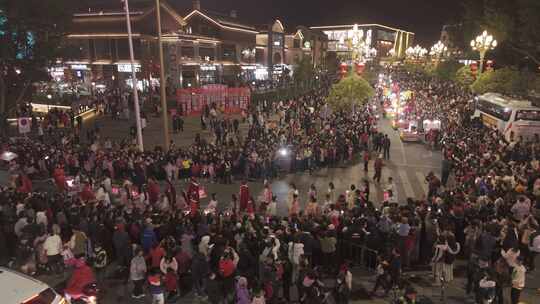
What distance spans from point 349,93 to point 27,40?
21523mm

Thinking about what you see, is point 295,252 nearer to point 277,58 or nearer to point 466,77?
point 466,77

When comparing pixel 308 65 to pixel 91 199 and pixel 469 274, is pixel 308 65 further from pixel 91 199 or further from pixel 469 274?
pixel 469 274

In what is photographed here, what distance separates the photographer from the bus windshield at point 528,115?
22.6m

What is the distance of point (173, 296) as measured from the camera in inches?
351

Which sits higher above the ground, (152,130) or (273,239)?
(273,239)

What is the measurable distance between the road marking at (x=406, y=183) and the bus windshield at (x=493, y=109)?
345 inches

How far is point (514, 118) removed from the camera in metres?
23.0

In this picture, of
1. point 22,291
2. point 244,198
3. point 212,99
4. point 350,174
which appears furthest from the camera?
point 212,99

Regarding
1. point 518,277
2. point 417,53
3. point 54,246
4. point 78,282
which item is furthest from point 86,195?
point 417,53

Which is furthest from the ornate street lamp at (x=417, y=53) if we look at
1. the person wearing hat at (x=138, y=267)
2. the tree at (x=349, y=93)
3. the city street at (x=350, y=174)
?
the person wearing hat at (x=138, y=267)

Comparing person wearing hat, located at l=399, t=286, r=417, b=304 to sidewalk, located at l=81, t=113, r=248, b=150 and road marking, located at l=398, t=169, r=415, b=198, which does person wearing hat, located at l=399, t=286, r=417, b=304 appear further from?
sidewalk, located at l=81, t=113, r=248, b=150

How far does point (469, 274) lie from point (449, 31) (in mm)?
58889

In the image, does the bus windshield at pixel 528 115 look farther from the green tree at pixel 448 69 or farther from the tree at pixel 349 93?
the green tree at pixel 448 69

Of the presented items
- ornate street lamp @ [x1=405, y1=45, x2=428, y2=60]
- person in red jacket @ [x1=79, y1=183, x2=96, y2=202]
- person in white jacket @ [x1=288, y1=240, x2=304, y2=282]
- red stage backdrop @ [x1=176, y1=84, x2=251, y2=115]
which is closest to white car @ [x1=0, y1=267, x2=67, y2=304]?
person in white jacket @ [x1=288, y1=240, x2=304, y2=282]
